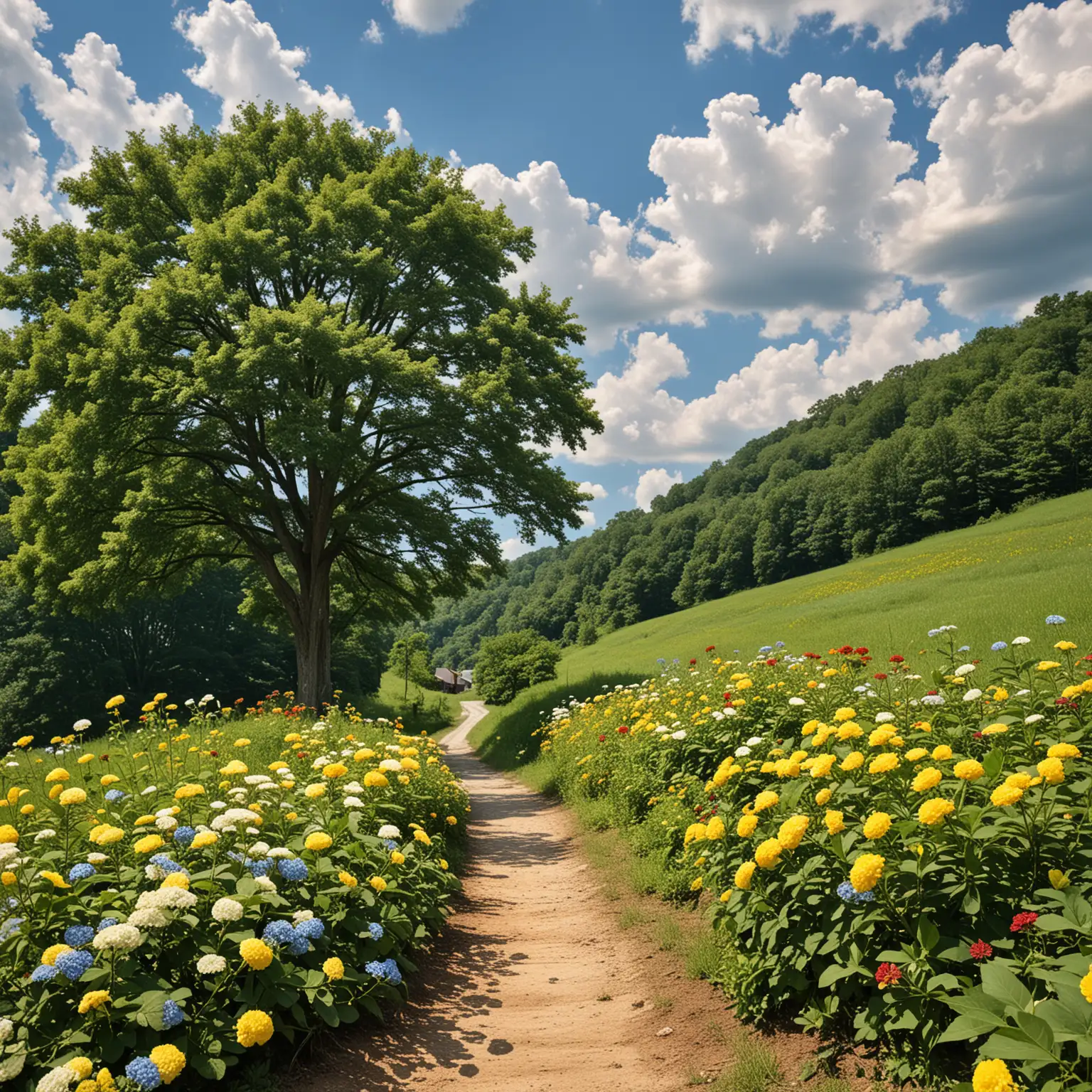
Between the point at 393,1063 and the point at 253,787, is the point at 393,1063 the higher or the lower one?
the lower one

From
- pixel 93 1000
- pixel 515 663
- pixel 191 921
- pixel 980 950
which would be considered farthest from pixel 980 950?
pixel 515 663

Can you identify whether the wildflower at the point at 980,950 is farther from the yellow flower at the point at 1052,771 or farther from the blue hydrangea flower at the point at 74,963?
the blue hydrangea flower at the point at 74,963

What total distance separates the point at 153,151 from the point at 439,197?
279 inches

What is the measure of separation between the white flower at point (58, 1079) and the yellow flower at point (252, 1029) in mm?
545

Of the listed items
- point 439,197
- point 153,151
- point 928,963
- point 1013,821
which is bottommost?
point 928,963

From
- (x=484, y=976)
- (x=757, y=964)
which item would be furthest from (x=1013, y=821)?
(x=484, y=976)

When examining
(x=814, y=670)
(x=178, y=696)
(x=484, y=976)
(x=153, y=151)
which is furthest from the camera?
(x=178, y=696)

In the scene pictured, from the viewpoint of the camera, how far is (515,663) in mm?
30312

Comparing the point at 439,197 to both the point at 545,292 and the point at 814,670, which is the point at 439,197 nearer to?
the point at 545,292

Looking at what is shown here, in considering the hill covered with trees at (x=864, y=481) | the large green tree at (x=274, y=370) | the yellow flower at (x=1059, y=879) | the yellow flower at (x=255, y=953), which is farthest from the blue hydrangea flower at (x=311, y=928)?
the hill covered with trees at (x=864, y=481)

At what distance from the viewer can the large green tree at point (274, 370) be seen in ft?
46.2

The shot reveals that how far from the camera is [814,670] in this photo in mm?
7172

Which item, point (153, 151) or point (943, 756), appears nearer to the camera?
point (943, 756)

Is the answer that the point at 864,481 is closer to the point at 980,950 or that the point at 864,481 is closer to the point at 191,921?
the point at 980,950
